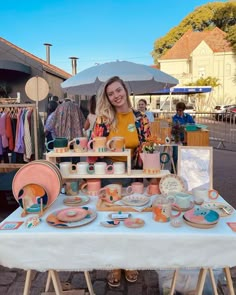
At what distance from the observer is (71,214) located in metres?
1.57

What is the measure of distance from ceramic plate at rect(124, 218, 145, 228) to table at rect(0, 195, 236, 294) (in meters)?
0.04

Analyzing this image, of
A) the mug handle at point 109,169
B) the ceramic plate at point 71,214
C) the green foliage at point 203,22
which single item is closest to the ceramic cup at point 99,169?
the mug handle at point 109,169

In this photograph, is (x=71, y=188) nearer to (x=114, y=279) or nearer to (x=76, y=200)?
(x=76, y=200)

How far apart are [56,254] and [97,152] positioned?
0.79m

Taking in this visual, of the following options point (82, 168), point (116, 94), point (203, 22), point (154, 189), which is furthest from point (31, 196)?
point (203, 22)

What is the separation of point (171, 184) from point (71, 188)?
71 centimetres

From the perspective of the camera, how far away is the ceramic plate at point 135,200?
5.75ft

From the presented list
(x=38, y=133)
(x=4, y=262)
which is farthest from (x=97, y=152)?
(x=38, y=133)

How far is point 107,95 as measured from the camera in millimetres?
2162

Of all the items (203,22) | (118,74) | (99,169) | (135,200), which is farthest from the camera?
(203,22)

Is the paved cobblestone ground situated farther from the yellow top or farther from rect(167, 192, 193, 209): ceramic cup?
the yellow top

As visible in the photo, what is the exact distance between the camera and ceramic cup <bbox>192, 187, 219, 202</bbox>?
6.01 ft

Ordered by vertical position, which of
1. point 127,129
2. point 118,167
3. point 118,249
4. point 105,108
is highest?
point 105,108

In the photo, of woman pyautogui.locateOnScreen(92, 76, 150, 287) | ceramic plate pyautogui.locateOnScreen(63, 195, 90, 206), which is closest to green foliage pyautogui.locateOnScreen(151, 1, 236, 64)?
woman pyautogui.locateOnScreen(92, 76, 150, 287)
